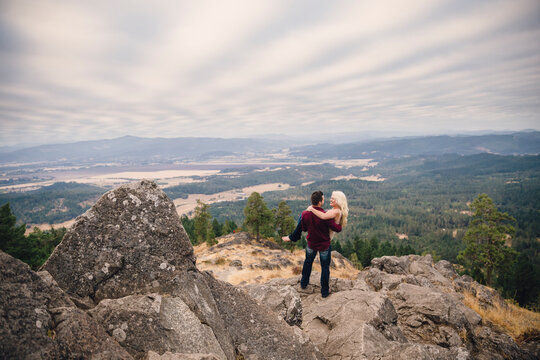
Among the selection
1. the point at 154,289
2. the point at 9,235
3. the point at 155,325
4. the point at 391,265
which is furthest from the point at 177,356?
the point at 9,235

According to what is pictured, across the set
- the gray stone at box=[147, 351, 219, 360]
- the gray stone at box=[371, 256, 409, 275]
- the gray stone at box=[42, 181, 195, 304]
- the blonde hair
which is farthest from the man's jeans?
the gray stone at box=[371, 256, 409, 275]

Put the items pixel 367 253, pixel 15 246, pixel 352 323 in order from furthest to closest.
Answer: pixel 367 253
pixel 15 246
pixel 352 323

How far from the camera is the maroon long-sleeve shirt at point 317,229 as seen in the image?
1005 centimetres

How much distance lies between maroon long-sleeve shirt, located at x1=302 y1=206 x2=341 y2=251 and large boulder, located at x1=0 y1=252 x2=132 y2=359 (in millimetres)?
7192

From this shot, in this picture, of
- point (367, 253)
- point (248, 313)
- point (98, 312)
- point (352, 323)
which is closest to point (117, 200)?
point (98, 312)

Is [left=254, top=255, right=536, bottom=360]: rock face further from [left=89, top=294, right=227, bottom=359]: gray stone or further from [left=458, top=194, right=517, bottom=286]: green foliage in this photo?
[left=458, top=194, right=517, bottom=286]: green foliage

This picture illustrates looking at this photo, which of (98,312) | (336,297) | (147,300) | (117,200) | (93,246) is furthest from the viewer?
(336,297)

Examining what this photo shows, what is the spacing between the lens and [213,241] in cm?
5453

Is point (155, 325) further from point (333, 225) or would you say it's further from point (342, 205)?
point (342, 205)

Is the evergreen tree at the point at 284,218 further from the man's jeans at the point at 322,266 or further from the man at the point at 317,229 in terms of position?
the man at the point at 317,229

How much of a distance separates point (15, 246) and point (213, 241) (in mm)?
31159

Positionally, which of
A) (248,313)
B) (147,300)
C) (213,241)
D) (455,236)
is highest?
(147,300)

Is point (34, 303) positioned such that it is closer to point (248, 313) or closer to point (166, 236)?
point (166, 236)

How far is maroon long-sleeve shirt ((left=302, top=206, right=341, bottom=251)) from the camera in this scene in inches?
396
